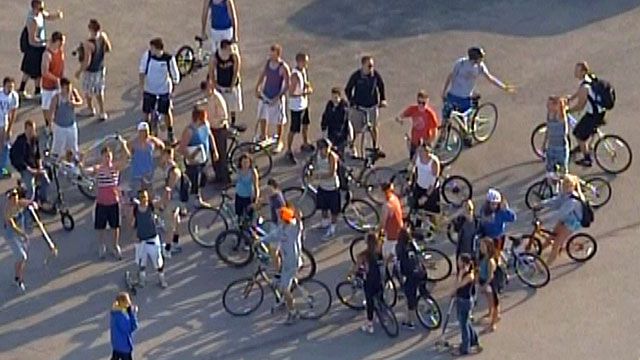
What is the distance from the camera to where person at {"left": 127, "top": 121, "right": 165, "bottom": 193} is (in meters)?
28.3

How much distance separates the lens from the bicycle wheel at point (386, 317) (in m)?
26.2

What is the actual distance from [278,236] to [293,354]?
168 cm

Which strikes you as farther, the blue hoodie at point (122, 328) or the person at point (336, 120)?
the person at point (336, 120)

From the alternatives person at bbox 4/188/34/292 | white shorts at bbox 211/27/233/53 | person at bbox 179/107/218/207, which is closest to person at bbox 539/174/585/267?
person at bbox 179/107/218/207

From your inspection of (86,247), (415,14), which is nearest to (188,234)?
(86,247)

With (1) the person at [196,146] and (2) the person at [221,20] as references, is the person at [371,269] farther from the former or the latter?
(2) the person at [221,20]

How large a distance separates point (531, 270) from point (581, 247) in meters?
1.13

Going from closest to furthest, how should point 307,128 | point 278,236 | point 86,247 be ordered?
point 278,236
point 86,247
point 307,128

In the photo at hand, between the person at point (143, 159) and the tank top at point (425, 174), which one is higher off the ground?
the person at point (143, 159)

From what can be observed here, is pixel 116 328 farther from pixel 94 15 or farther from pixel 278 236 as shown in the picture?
pixel 94 15

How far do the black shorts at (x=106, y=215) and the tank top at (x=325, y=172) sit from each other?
10.1 ft

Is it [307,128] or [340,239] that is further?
[307,128]

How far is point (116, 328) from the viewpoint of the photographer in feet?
80.8

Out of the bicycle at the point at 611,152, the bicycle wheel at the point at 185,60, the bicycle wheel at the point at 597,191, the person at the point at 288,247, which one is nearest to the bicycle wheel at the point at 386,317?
the person at the point at 288,247
